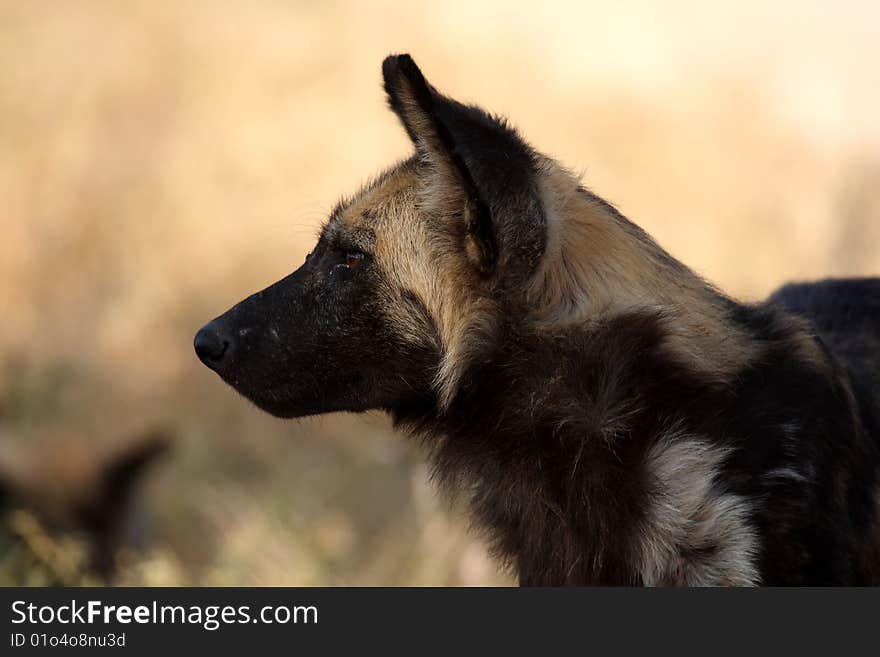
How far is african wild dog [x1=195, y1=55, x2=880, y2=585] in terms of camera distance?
3.11 m

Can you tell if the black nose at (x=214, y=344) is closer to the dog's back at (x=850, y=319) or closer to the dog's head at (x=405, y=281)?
the dog's head at (x=405, y=281)

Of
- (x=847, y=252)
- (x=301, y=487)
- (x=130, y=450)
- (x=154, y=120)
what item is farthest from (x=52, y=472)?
(x=847, y=252)

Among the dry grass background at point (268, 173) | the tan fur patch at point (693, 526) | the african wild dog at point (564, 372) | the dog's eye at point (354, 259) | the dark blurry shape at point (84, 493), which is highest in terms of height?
the dry grass background at point (268, 173)

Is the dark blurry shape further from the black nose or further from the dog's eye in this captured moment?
the dog's eye

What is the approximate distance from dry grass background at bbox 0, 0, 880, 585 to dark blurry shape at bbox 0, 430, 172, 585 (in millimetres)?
755

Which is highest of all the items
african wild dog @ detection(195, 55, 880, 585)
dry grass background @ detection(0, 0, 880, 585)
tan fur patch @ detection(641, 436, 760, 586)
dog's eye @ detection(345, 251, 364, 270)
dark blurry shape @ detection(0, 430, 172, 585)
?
dry grass background @ detection(0, 0, 880, 585)

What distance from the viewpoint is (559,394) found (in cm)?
329

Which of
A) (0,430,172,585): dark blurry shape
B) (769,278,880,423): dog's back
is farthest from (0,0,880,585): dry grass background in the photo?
(769,278,880,423): dog's back

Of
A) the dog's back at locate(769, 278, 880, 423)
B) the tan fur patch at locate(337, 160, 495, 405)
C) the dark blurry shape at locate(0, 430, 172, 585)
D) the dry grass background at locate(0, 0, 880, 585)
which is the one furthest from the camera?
the dry grass background at locate(0, 0, 880, 585)

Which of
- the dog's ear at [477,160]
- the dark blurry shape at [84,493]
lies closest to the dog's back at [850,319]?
the dog's ear at [477,160]

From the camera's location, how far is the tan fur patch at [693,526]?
3045 mm

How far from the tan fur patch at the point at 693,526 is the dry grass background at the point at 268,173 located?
5.95 m

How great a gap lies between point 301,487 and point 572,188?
279 inches

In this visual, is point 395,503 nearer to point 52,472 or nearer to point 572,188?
point 52,472
